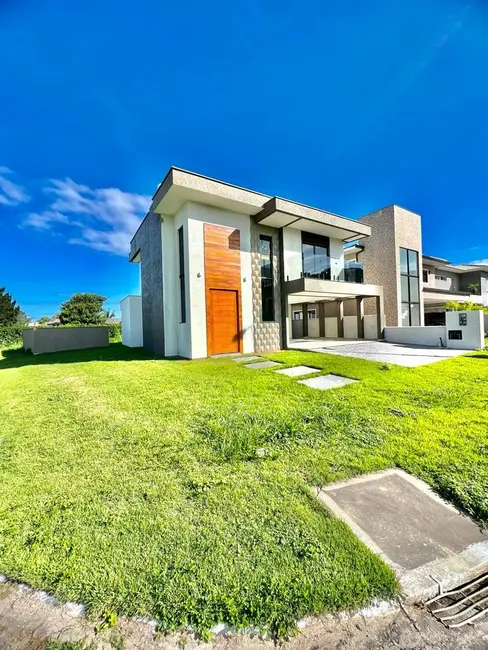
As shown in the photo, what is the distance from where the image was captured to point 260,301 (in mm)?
12484

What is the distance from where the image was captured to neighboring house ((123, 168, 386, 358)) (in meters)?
10.9

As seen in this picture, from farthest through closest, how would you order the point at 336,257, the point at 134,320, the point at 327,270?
the point at 134,320
the point at 336,257
the point at 327,270

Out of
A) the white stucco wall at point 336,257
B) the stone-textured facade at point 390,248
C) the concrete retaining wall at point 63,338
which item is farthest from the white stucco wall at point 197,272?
the stone-textured facade at point 390,248

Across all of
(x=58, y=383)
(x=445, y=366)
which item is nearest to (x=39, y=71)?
(x=58, y=383)

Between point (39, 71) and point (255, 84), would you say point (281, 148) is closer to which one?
point (255, 84)

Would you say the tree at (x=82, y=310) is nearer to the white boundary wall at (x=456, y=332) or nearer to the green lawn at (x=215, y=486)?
the green lawn at (x=215, y=486)

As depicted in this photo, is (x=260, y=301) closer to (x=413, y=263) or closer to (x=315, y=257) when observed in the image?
(x=315, y=257)

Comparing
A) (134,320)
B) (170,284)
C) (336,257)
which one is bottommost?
(134,320)

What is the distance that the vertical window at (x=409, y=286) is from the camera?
18678 millimetres

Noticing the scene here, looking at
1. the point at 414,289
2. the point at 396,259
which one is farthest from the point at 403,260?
the point at 414,289

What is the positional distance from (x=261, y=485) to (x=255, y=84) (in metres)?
16.7

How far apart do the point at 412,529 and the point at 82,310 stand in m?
45.7

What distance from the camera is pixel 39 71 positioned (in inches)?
434

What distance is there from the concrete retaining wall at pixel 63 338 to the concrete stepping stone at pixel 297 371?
16896 mm
